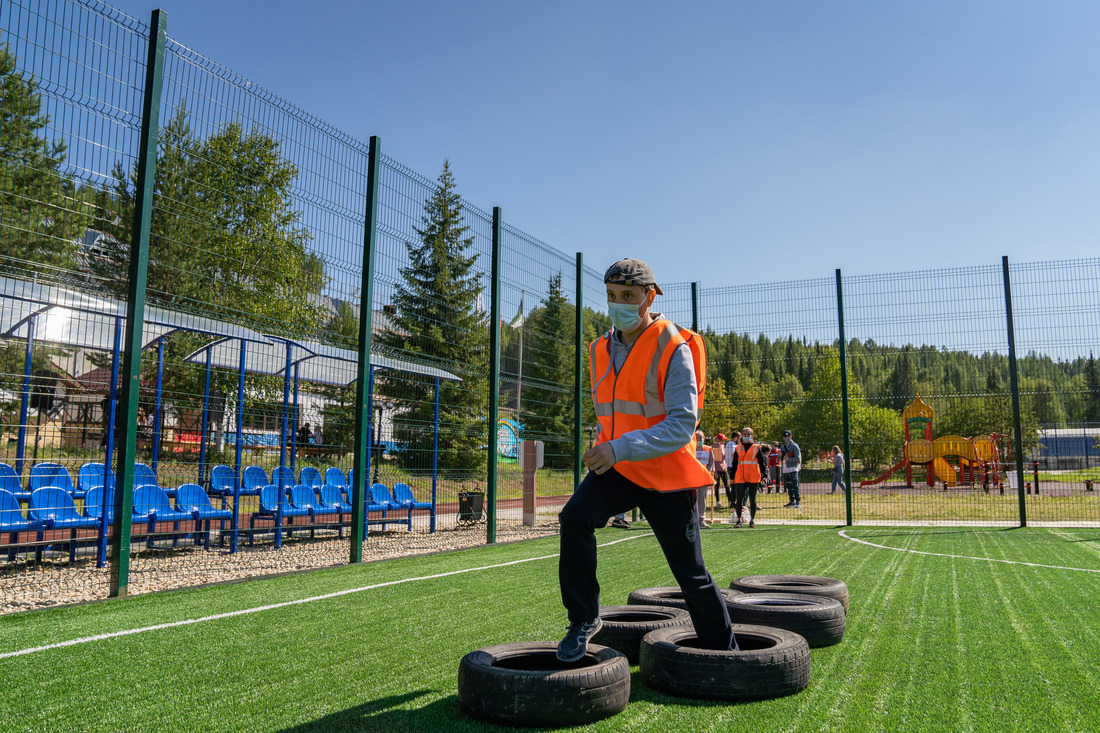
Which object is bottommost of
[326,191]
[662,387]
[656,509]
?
[656,509]

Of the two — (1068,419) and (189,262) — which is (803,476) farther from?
(189,262)

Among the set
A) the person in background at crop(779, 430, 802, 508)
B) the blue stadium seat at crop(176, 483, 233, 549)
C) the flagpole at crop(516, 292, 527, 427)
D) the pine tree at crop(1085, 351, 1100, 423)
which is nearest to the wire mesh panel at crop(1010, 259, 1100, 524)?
the pine tree at crop(1085, 351, 1100, 423)

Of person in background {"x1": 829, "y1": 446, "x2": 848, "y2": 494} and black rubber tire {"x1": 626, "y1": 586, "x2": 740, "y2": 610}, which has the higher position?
person in background {"x1": 829, "y1": 446, "x2": 848, "y2": 494}

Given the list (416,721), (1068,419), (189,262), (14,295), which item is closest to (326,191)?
(189,262)

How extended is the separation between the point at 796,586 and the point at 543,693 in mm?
2647

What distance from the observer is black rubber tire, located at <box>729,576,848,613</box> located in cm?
449

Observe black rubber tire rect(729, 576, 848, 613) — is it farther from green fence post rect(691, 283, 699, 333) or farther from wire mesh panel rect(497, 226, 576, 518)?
green fence post rect(691, 283, 699, 333)

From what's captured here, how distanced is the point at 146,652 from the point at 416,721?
1.93 metres

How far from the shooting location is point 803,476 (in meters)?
15.3

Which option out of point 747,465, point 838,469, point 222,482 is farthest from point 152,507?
point 838,469

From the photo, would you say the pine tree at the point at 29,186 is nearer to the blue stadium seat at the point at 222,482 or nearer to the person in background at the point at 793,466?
the blue stadium seat at the point at 222,482

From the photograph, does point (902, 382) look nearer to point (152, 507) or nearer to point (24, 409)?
point (152, 507)

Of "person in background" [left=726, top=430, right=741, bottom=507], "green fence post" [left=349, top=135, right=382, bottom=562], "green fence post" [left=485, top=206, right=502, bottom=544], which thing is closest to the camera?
"green fence post" [left=349, top=135, right=382, bottom=562]

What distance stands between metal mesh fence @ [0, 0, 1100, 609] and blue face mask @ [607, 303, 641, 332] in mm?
4328
